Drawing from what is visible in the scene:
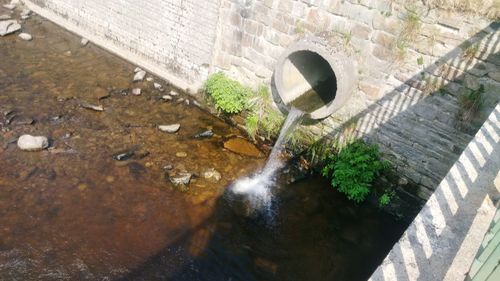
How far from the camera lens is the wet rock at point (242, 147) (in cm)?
765

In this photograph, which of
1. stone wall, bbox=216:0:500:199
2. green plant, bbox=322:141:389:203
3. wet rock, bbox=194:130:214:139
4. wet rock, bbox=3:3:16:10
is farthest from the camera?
wet rock, bbox=3:3:16:10

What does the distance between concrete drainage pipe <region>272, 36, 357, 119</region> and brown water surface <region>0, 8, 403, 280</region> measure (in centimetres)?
141

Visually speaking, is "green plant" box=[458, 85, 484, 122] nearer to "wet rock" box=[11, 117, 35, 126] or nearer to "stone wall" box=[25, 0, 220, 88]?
"stone wall" box=[25, 0, 220, 88]

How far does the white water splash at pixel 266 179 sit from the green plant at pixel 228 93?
42.2 inches

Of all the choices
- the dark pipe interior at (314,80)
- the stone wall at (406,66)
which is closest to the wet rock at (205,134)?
the dark pipe interior at (314,80)

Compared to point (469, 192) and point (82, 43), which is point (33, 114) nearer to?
point (82, 43)

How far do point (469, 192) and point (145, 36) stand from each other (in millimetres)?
7714

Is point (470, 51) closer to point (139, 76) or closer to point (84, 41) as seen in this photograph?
point (139, 76)

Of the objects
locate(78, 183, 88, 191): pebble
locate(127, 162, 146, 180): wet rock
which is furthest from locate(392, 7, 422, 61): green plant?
locate(78, 183, 88, 191): pebble

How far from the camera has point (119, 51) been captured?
9.77 metres

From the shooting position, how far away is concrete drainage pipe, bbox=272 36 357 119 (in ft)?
20.3

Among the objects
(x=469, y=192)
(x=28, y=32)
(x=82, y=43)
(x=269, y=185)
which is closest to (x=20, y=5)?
(x=28, y=32)

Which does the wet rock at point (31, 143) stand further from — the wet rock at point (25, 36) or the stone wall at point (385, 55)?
the wet rock at point (25, 36)

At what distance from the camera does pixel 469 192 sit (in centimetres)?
362
